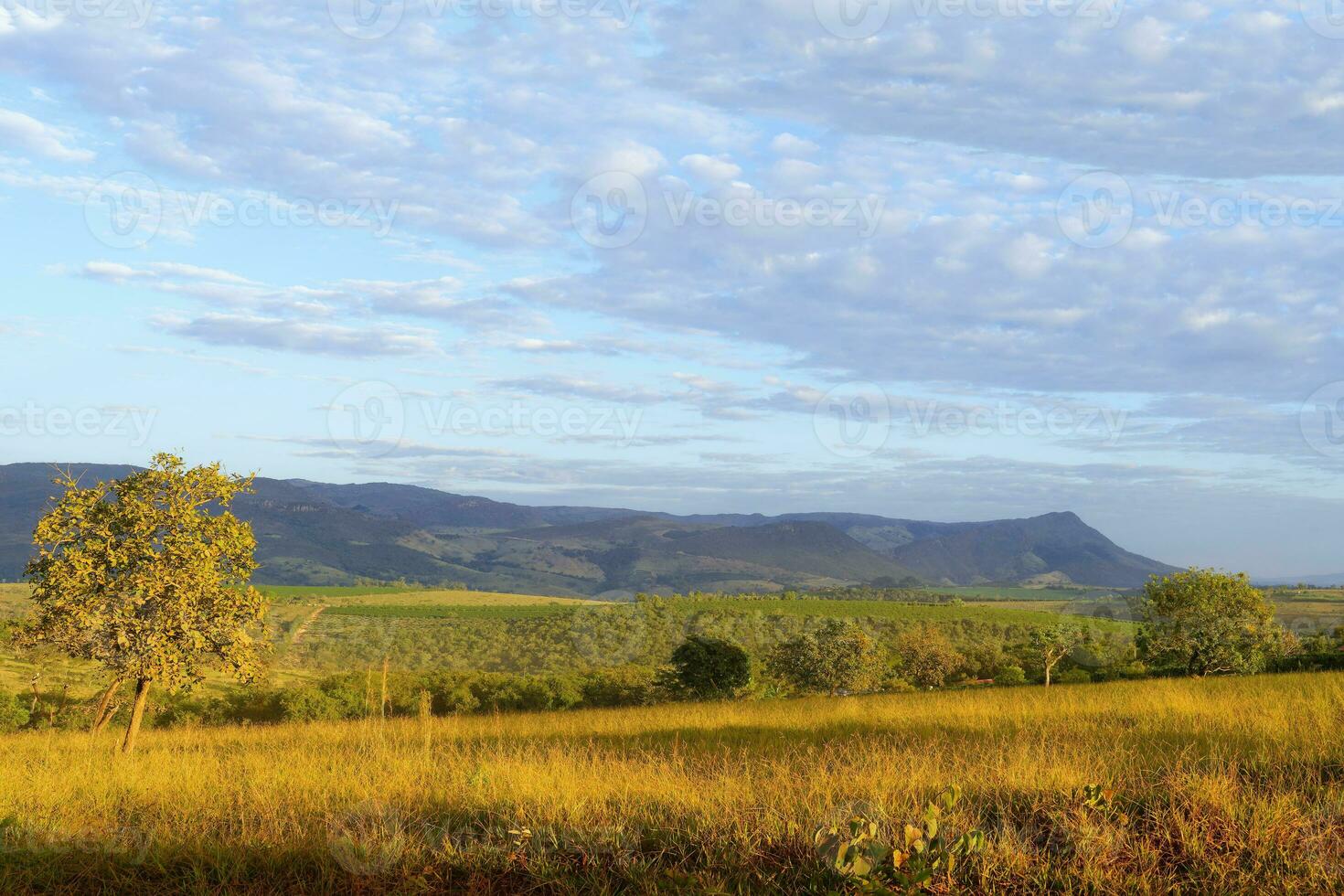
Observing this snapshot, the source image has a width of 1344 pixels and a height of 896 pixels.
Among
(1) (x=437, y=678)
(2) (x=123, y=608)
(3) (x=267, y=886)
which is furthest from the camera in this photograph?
(1) (x=437, y=678)

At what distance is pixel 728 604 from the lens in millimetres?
129625

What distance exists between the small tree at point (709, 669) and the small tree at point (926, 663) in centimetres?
1273

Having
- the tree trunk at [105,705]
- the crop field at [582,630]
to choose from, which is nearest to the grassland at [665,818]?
the tree trunk at [105,705]

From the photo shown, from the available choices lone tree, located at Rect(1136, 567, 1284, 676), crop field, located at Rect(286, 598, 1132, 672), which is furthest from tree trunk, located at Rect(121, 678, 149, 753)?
crop field, located at Rect(286, 598, 1132, 672)

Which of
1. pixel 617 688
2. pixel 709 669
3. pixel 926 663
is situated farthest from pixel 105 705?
pixel 926 663

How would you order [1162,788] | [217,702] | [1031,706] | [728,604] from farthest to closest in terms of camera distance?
[728,604] < [217,702] < [1031,706] < [1162,788]

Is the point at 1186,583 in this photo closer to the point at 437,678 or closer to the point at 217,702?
the point at 437,678

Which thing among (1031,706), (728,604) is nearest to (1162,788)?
(1031,706)

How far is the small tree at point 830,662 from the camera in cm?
4553

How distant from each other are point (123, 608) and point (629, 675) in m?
36.9

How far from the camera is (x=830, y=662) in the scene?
45750 millimetres

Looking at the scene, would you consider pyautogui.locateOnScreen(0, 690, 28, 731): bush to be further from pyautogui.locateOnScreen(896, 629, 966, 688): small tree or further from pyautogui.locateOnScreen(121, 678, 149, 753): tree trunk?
pyautogui.locateOnScreen(896, 629, 966, 688): small tree

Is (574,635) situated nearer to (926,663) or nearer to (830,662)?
(926,663)

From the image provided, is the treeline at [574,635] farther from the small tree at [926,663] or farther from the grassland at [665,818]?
the grassland at [665,818]
